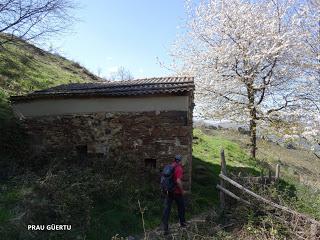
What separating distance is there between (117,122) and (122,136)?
1.44ft

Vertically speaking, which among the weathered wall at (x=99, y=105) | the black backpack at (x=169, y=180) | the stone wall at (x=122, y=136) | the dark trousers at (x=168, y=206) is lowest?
the dark trousers at (x=168, y=206)

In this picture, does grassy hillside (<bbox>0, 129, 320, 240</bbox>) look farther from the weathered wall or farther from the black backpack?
the weathered wall

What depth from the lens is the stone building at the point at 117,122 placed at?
11406 mm

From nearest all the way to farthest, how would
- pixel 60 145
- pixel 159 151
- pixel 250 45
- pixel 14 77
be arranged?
pixel 159 151, pixel 60 145, pixel 250 45, pixel 14 77

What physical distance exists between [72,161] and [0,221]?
15.4 feet

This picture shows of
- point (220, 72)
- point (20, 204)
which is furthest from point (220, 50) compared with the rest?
point (20, 204)

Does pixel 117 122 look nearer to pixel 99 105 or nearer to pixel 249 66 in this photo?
pixel 99 105

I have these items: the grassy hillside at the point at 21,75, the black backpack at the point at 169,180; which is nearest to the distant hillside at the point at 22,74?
the grassy hillside at the point at 21,75

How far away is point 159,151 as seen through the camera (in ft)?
37.7

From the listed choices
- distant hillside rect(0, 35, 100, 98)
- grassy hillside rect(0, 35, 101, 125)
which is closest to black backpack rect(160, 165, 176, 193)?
grassy hillside rect(0, 35, 101, 125)

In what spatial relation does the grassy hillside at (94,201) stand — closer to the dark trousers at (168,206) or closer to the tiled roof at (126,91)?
the dark trousers at (168,206)

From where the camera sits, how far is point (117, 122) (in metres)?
11.8

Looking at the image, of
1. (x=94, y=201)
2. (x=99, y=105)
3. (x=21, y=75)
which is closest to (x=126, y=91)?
(x=99, y=105)

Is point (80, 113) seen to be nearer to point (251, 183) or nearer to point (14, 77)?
point (251, 183)
